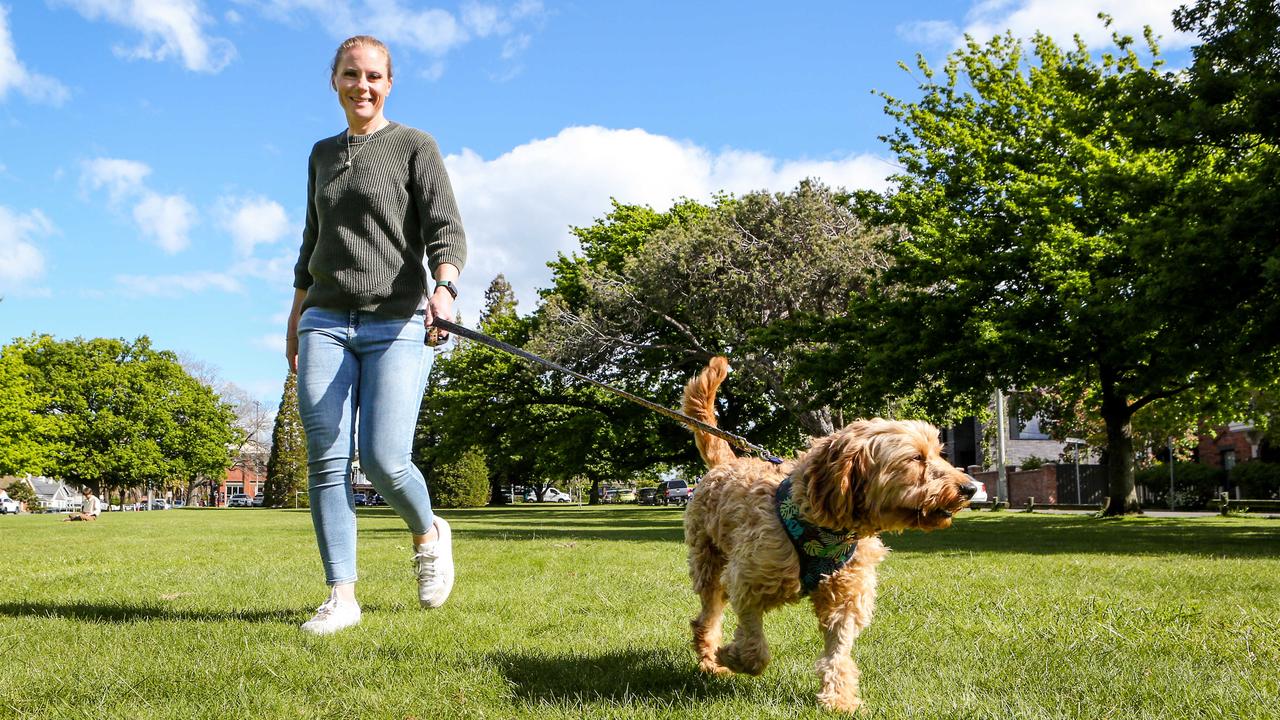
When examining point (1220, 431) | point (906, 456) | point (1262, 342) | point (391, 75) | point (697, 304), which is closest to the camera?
point (906, 456)

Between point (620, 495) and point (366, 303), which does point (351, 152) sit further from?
point (620, 495)

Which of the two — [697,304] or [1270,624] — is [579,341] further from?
[1270,624]

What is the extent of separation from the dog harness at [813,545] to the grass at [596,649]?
1.52 ft

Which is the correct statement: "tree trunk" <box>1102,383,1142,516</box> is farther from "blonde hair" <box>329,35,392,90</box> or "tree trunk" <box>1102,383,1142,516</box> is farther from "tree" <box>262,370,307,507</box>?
"tree" <box>262,370,307,507</box>

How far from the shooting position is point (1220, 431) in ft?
133

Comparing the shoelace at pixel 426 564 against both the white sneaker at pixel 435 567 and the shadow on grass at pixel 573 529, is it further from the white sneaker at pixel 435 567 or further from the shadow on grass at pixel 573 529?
the shadow on grass at pixel 573 529

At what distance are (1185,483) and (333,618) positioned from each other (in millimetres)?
36378

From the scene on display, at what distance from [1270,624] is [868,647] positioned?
2362 millimetres

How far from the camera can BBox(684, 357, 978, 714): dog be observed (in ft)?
10.5

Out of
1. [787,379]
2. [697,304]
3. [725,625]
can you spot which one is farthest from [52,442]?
[725,625]

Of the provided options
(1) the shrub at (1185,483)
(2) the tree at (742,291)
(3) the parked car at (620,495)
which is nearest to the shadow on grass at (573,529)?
(2) the tree at (742,291)

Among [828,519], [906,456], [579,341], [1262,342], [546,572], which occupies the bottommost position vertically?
[546,572]

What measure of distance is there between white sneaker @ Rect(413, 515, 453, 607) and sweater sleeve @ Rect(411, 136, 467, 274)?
4.93ft

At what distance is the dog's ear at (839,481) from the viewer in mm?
3279
